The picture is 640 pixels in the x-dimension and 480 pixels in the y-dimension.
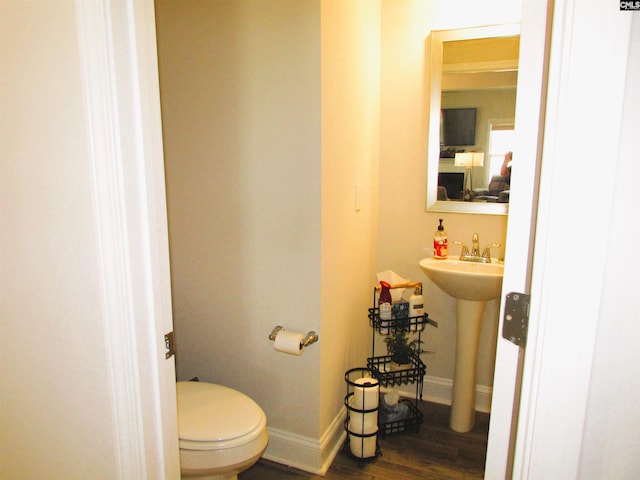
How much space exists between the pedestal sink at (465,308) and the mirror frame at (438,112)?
0.98 ft

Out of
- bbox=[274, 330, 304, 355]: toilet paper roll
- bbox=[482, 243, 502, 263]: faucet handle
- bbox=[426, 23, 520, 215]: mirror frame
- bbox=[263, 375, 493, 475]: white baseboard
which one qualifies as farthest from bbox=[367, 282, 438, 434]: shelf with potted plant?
bbox=[274, 330, 304, 355]: toilet paper roll

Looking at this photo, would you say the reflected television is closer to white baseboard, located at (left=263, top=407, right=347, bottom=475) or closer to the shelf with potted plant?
the shelf with potted plant

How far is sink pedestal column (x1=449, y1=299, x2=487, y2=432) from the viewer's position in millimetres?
2107

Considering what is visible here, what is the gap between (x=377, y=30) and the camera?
2.27 meters

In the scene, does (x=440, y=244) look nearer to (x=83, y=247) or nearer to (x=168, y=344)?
(x=168, y=344)

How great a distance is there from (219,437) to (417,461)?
3.40ft

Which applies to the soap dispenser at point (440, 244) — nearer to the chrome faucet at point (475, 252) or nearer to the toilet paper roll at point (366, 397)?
the chrome faucet at point (475, 252)

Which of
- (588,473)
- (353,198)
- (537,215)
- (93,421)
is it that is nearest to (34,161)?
(93,421)

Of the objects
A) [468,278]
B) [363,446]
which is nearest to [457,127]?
[468,278]

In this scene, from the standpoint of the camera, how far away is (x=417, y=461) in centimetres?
197

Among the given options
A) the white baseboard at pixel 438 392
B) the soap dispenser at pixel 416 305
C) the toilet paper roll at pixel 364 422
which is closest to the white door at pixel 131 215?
the toilet paper roll at pixel 364 422

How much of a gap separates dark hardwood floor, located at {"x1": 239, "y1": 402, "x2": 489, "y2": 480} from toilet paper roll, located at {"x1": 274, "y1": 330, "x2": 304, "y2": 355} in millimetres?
616

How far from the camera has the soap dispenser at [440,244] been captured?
2264mm

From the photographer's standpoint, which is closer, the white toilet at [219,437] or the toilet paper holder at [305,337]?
the white toilet at [219,437]
